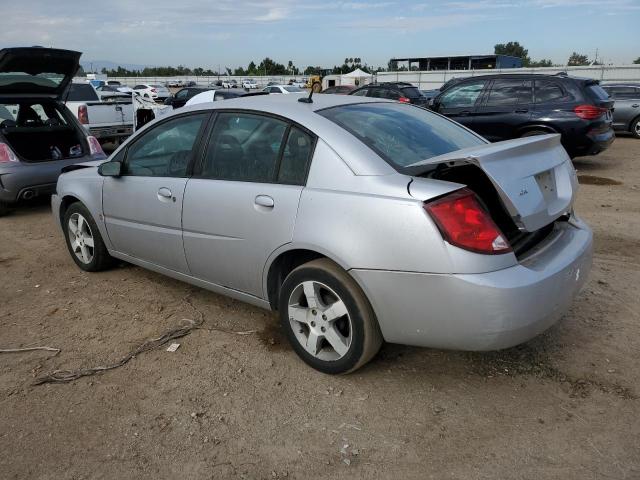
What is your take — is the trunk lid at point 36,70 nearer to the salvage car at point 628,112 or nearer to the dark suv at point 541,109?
the dark suv at point 541,109

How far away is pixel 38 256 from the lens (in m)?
5.58

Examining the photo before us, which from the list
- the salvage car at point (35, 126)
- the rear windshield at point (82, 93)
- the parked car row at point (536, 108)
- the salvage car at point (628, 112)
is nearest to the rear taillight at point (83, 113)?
the rear windshield at point (82, 93)

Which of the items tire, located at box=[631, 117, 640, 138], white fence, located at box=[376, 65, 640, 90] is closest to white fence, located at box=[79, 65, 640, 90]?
white fence, located at box=[376, 65, 640, 90]

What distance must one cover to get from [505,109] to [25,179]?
25.6 feet

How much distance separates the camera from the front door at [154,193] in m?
3.81

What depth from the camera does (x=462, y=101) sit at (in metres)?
10.4

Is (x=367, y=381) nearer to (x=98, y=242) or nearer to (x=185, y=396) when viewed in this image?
(x=185, y=396)

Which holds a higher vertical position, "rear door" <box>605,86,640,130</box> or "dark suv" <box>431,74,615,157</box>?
"dark suv" <box>431,74,615,157</box>

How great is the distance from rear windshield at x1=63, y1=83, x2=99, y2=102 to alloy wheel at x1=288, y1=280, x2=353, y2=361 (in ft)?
37.9

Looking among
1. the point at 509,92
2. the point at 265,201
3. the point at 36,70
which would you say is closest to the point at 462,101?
the point at 509,92

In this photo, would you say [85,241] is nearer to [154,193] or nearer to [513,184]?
[154,193]

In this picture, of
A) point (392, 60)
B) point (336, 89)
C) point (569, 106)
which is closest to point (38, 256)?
point (569, 106)

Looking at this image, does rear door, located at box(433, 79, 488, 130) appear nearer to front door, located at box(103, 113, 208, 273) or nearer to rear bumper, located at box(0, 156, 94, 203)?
rear bumper, located at box(0, 156, 94, 203)

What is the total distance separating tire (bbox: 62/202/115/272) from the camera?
4.73 m
